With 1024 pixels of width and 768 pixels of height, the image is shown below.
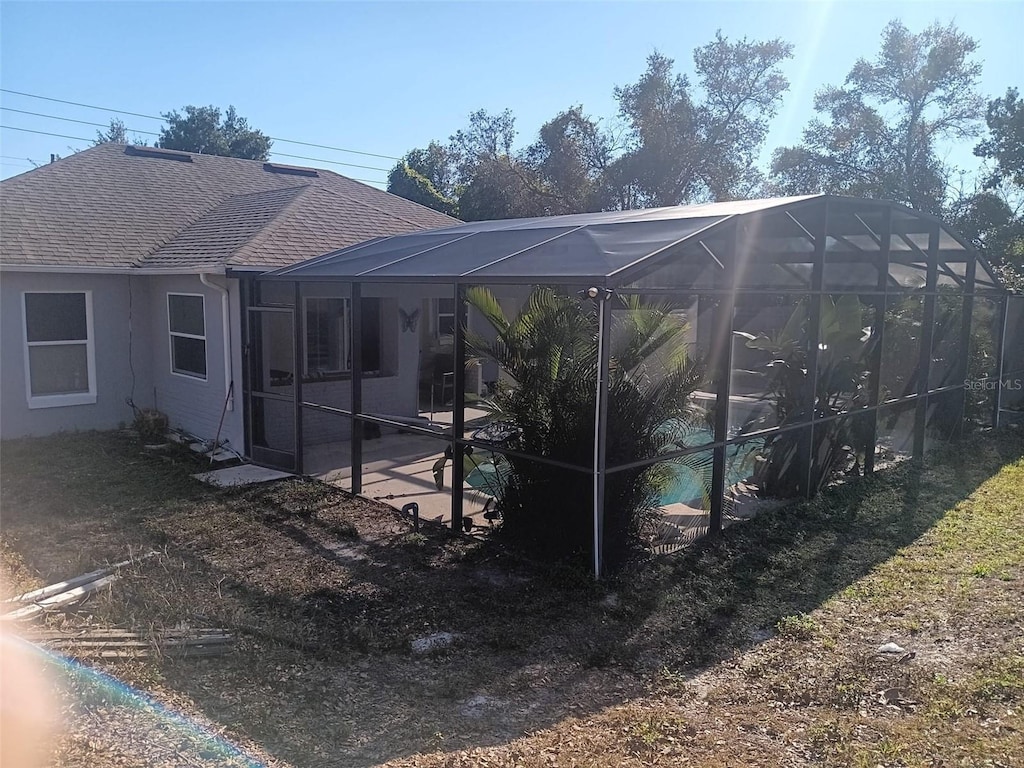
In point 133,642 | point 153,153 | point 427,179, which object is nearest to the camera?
point 133,642

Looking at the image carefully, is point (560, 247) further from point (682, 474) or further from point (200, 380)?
point (200, 380)

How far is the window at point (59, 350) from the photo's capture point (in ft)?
34.5

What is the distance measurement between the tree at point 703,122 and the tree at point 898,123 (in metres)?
2.79

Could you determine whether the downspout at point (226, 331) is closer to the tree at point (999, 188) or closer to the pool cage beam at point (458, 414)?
Result: the pool cage beam at point (458, 414)

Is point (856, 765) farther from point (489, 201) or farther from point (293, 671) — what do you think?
point (489, 201)

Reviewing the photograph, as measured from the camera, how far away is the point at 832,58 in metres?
25.9

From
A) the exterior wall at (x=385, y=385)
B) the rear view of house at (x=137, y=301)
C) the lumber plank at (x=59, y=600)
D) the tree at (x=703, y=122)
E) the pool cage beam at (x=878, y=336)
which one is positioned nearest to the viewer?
the lumber plank at (x=59, y=600)

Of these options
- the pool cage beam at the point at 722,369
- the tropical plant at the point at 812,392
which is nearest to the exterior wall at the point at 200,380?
the pool cage beam at the point at 722,369

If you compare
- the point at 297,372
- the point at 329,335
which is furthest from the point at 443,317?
the point at 297,372

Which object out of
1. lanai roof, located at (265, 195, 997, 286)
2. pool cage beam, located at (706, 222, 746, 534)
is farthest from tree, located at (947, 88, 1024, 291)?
pool cage beam, located at (706, 222, 746, 534)

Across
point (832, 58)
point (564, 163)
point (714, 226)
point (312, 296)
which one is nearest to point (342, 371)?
point (312, 296)

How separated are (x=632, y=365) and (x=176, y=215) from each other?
9.50 meters

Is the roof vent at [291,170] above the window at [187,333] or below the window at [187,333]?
above

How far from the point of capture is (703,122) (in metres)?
29.2
